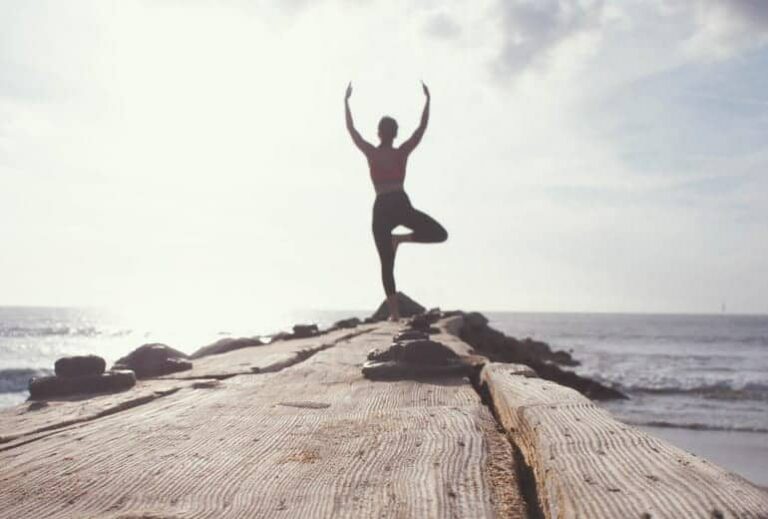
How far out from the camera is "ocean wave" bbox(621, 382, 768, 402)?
19703 millimetres

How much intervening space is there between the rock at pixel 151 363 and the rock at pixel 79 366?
0.59 meters

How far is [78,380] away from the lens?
2.94 meters

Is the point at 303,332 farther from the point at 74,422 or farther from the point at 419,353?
the point at 74,422

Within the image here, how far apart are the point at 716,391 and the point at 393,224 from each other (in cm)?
1783

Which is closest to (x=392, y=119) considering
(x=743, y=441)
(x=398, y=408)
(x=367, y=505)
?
(x=398, y=408)

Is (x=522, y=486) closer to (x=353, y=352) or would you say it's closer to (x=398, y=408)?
(x=398, y=408)

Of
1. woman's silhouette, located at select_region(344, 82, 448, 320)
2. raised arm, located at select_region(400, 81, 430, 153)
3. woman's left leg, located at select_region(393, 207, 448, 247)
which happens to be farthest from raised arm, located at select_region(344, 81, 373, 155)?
woman's left leg, located at select_region(393, 207, 448, 247)

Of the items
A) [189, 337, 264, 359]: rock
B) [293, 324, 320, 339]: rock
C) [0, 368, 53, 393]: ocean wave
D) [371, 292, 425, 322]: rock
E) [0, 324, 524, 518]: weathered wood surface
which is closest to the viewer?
[0, 324, 524, 518]: weathered wood surface

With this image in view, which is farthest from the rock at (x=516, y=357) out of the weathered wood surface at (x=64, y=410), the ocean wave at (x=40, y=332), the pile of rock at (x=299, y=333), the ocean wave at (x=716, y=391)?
the ocean wave at (x=40, y=332)

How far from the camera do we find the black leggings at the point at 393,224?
21.4 ft

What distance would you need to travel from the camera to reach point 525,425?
5.68 feet

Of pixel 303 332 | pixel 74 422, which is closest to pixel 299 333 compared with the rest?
pixel 303 332

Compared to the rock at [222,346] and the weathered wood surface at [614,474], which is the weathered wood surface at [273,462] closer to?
the weathered wood surface at [614,474]

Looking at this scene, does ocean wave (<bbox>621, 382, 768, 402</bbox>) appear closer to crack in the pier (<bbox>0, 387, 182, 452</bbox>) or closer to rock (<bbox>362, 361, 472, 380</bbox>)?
rock (<bbox>362, 361, 472, 380</bbox>)
